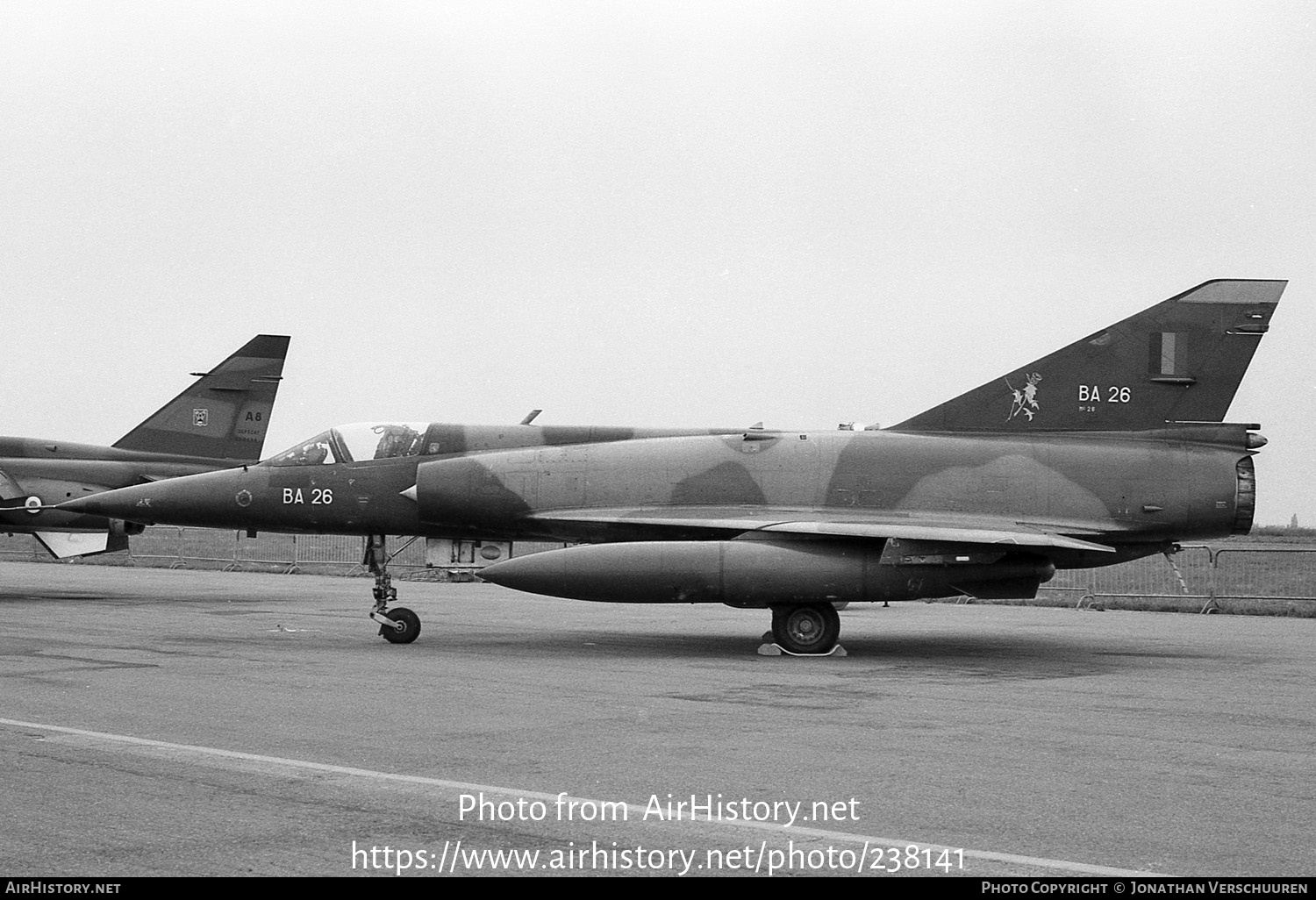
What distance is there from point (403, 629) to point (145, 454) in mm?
11815

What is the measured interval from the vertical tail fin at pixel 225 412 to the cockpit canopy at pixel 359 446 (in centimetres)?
947

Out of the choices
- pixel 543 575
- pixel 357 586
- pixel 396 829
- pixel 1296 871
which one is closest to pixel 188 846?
pixel 396 829

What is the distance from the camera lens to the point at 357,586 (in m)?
27.9

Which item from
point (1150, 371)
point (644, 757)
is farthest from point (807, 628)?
point (644, 757)

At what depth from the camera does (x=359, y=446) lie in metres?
16.3

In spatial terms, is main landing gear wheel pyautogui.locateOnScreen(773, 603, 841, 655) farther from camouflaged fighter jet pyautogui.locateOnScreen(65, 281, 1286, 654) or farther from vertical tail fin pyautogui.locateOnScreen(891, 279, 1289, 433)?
vertical tail fin pyautogui.locateOnScreen(891, 279, 1289, 433)

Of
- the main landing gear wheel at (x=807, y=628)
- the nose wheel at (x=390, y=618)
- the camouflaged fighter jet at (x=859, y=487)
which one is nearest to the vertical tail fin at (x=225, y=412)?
the camouflaged fighter jet at (x=859, y=487)

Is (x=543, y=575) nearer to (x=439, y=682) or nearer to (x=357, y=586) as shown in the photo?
(x=439, y=682)

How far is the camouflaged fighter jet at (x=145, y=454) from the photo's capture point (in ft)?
77.9

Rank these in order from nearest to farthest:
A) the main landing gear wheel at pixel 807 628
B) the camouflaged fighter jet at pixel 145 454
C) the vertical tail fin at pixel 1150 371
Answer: the main landing gear wheel at pixel 807 628, the vertical tail fin at pixel 1150 371, the camouflaged fighter jet at pixel 145 454

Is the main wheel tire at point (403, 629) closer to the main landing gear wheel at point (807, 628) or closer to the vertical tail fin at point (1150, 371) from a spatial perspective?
the main landing gear wheel at point (807, 628)

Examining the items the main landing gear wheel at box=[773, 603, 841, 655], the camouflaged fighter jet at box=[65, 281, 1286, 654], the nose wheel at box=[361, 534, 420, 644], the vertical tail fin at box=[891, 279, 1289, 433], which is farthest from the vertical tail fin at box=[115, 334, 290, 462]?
the vertical tail fin at box=[891, 279, 1289, 433]

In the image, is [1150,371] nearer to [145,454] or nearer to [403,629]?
[403,629]
